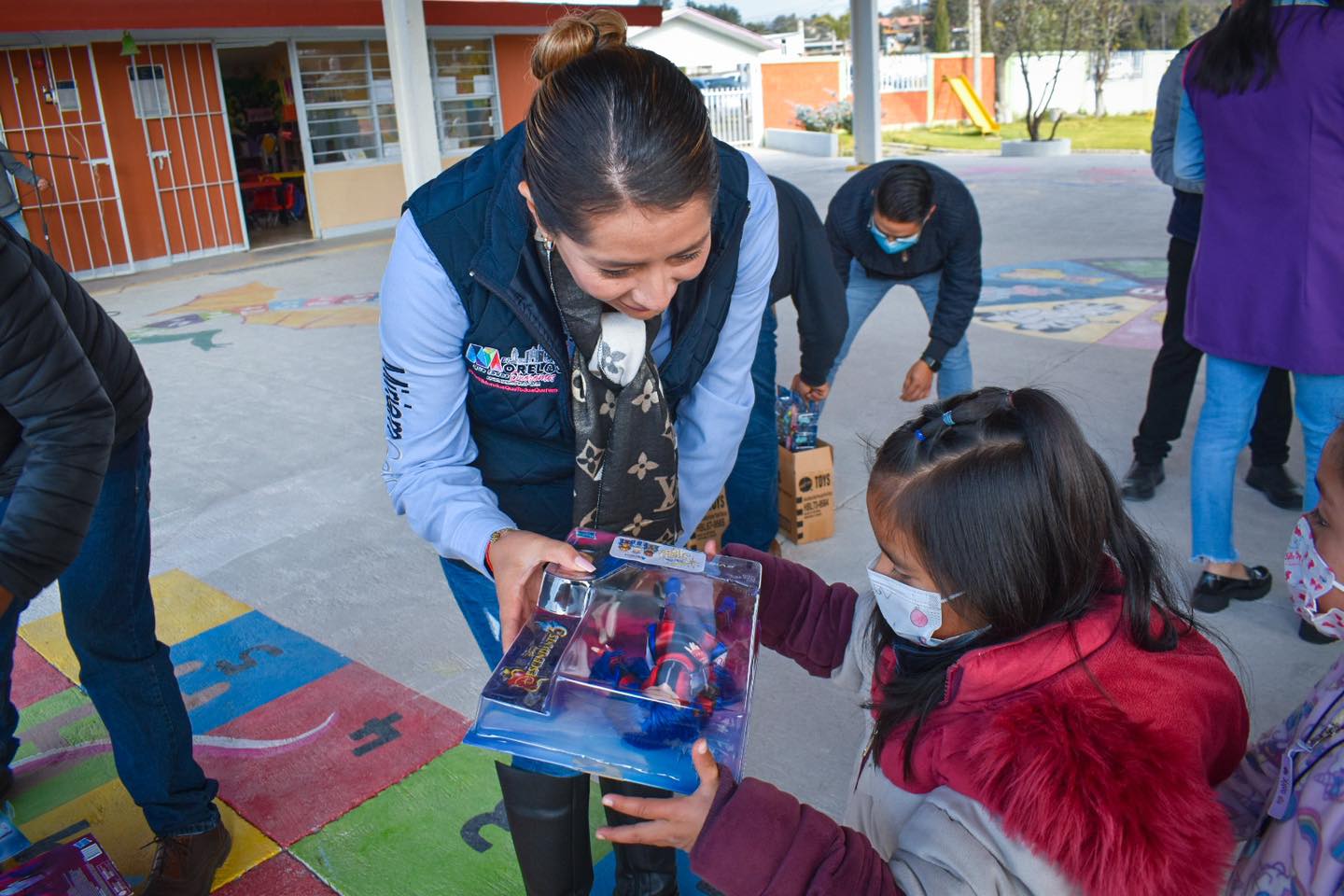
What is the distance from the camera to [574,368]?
173 centimetres

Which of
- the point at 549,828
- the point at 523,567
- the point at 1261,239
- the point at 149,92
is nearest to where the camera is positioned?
the point at 523,567

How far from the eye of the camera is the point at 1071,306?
7.13 m

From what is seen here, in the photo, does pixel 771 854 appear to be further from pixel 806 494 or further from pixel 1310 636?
pixel 806 494

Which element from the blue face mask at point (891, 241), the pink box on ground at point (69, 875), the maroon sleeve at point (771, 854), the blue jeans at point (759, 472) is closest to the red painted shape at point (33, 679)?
the pink box on ground at point (69, 875)

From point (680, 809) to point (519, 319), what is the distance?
797 mm

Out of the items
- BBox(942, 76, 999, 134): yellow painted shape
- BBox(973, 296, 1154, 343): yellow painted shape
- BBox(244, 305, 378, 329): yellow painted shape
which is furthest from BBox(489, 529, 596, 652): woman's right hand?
BBox(942, 76, 999, 134): yellow painted shape

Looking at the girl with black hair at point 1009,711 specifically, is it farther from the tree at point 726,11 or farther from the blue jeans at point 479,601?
the tree at point 726,11

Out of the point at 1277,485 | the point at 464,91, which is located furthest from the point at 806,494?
the point at 464,91

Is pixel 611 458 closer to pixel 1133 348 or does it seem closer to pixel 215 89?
pixel 1133 348

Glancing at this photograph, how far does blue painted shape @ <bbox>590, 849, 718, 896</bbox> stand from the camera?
7.38ft

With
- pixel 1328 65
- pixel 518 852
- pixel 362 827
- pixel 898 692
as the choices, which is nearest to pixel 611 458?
pixel 898 692

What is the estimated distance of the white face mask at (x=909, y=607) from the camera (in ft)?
4.79

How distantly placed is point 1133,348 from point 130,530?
5473 millimetres

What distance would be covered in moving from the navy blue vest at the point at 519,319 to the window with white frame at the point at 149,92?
11537 mm
